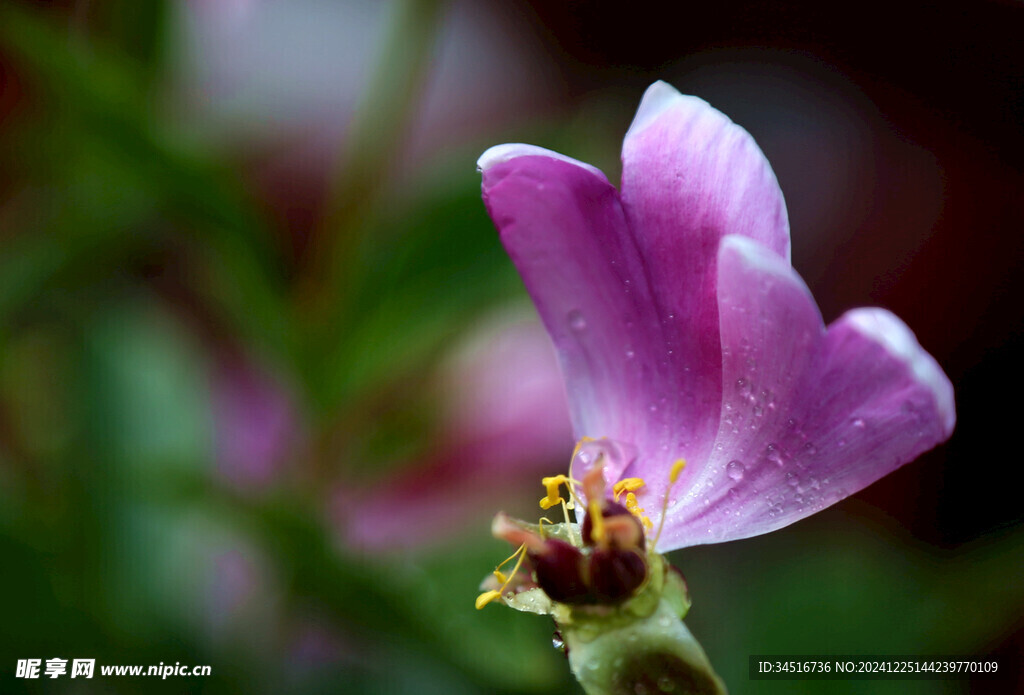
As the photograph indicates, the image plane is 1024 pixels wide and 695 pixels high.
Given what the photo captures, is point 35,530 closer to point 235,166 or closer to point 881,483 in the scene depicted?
point 235,166

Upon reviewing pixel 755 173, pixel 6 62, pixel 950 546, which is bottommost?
pixel 950 546

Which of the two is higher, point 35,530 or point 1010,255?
point 1010,255

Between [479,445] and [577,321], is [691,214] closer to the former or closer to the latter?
[577,321]

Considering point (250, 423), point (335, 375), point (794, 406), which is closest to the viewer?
point (794, 406)

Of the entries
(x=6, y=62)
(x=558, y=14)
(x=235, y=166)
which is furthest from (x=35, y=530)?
(x=558, y=14)

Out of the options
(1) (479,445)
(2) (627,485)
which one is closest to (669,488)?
(2) (627,485)

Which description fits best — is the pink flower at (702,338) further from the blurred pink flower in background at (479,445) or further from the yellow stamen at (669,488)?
the blurred pink flower in background at (479,445)

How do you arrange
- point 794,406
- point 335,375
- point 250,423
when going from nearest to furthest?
point 794,406 < point 335,375 < point 250,423
